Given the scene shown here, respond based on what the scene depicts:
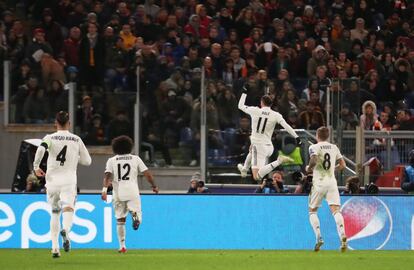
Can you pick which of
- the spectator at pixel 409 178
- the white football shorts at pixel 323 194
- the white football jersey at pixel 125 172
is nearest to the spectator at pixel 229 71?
the spectator at pixel 409 178

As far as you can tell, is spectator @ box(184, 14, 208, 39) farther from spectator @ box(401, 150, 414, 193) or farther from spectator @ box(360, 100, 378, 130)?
spectator @ box(401, 150, 414, 193)

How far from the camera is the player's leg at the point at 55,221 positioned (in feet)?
60.5

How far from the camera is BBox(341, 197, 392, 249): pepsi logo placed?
75.4ft

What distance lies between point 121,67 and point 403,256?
9.97 meters

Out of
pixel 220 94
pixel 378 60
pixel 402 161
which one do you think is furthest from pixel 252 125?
pixel 378 60

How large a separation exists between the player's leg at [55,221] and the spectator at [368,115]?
347 inches

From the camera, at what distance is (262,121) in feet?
75.8

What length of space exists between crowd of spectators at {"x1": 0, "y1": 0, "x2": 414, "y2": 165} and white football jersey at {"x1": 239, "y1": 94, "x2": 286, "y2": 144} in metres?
1.95

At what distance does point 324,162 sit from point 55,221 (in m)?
4.74

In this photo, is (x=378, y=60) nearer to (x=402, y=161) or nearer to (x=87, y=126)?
(x=402, y=161)

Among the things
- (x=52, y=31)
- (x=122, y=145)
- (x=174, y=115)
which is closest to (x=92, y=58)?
(x=52, y=31)

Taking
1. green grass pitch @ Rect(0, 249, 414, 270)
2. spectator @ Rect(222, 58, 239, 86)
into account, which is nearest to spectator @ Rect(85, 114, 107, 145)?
spectator @ Rect(222, 58, 239, 86)

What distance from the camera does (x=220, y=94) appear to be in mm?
25344

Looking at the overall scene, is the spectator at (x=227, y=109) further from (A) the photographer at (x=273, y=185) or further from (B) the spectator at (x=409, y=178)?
(B) the spectator at (x=409, y=178)
